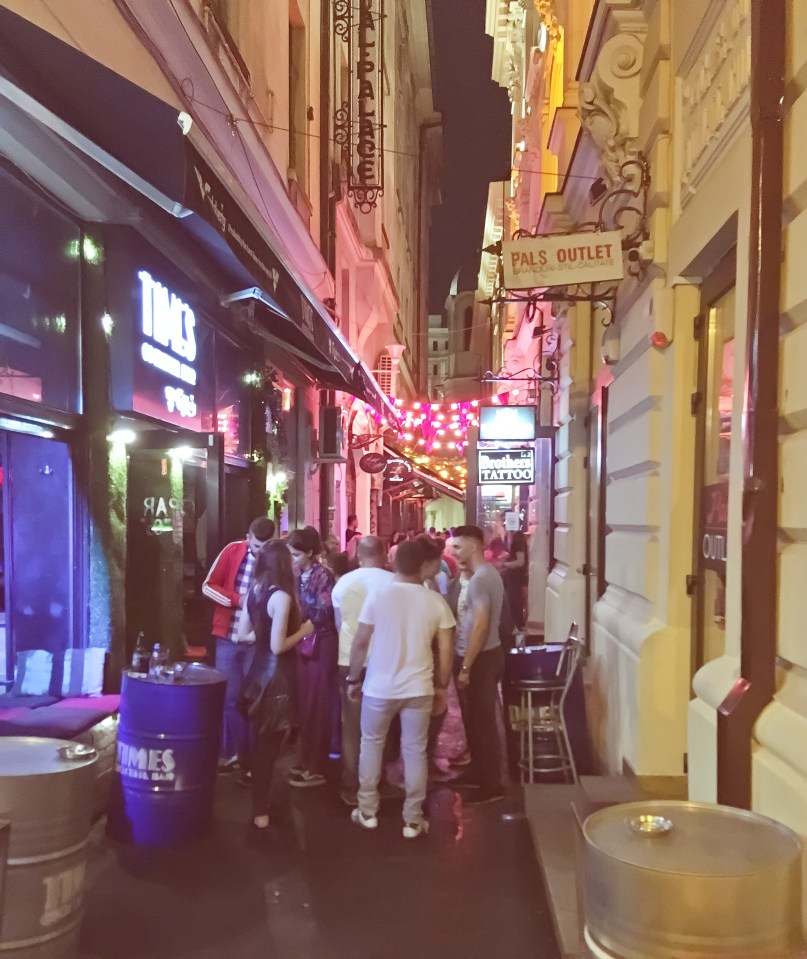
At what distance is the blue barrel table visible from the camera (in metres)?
A: 4.74

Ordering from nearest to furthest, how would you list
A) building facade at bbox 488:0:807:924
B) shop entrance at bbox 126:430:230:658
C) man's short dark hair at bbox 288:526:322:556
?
building facade at bbox 488:0:807:924 < man's short dark hair at bbox 288:526:322:556 < shop entrance at bbox 126:430:230:658

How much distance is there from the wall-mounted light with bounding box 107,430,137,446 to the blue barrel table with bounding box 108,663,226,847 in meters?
2.28

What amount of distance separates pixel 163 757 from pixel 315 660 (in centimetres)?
193

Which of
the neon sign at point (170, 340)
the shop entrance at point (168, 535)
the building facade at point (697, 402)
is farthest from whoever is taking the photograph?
the shop entrance at point (168, 535)

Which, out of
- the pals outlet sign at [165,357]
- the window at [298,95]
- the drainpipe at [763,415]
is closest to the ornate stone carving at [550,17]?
the window at [298,95]

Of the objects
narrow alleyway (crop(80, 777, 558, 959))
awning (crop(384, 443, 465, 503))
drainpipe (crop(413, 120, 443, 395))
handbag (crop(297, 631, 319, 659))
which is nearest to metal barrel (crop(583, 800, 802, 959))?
narrow alleyway (crop(80, 777, 558, 959))

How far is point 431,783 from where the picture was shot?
6355 mm

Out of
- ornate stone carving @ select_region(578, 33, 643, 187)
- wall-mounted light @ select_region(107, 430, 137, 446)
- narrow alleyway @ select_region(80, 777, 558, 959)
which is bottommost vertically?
narrow alleyway @ select_region(80, 777, 558, 959)

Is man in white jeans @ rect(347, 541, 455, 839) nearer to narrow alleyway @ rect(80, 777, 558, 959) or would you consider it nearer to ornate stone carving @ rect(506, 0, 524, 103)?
narrow alleyway @ rect(80, 777, 558, 959)

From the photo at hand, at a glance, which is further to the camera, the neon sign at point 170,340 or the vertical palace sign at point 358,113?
the vertical palace sign at point 358,113

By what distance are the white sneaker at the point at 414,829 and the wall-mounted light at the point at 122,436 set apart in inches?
143

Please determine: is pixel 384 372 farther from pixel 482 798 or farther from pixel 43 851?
pixel 43 851

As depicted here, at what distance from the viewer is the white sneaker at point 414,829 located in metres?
5.16

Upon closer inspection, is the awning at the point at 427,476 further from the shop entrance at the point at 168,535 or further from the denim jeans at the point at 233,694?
the denim jeans at the point at 233,694
